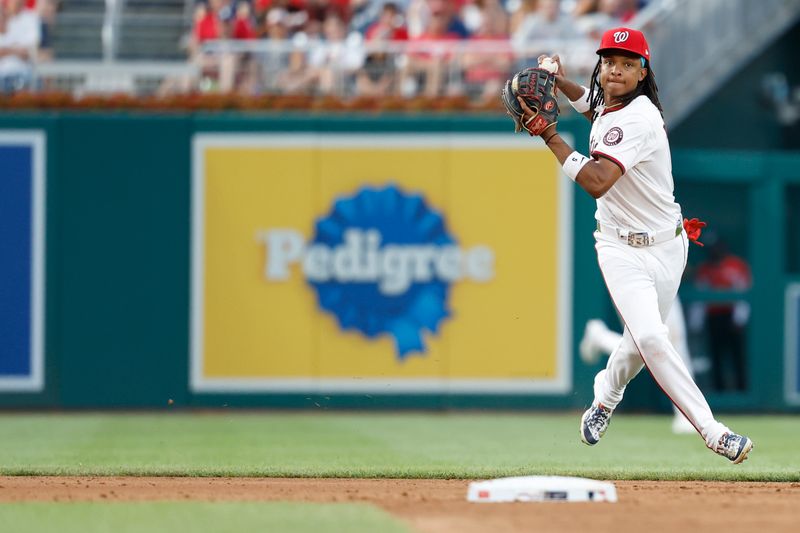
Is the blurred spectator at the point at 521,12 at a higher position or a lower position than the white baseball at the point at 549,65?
higher

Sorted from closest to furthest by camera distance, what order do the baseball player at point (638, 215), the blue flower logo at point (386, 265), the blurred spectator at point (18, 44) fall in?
the baseball player at point (638, 215) < the blue flower logo at point (386, 265) < the blurred spectator at point (18, 44)

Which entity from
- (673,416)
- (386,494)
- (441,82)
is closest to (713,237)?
(673,416)

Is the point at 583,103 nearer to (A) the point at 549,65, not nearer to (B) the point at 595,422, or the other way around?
(A) the point at 549,65

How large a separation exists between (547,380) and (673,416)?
127 cm

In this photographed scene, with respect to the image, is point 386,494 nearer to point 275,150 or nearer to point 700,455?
point 700,455

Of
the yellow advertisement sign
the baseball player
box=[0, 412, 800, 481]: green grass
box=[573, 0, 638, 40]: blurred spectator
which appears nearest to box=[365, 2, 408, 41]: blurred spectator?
the yellow advertisement sign

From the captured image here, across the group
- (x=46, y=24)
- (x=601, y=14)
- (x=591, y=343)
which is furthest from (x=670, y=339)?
(x=46, y=24)

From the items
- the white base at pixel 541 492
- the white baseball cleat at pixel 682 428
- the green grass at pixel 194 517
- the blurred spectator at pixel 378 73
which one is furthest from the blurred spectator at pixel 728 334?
the green grass at pixel 194 517

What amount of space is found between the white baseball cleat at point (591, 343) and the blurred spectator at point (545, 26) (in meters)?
2.94

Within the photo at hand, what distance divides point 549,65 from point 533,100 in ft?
1.41

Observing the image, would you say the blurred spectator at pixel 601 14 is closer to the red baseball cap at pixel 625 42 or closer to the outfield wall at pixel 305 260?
the outfield wall at pixel 305 260

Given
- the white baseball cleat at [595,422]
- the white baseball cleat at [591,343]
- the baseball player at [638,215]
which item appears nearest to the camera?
the baseball player at [638,215]

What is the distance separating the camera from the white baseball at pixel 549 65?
728 centimetres

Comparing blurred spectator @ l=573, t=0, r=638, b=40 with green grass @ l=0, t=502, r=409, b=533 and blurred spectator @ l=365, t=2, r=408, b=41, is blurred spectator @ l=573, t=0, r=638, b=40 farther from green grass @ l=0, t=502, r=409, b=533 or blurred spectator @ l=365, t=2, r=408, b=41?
green grass @ l=0, t=502, r=409, b=533
